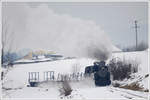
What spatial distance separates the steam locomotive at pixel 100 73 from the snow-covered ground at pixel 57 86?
0.18 ft

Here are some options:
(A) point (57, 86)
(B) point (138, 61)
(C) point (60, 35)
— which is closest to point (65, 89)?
(A) point (57, 86)

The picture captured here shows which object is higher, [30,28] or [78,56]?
[30,28]

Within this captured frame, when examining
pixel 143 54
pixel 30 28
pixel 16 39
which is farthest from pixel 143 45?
pixel 16 39

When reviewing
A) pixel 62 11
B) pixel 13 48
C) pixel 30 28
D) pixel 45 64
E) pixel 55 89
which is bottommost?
pixel 55 89

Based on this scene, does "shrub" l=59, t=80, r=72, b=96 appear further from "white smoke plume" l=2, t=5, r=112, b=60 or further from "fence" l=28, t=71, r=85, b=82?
"white smoke plume" l=2, t=5, r=112, b=60

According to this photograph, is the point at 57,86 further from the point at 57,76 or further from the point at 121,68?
the point at 121,68

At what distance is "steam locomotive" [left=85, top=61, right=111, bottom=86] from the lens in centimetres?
250

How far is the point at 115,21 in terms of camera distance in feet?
8.51

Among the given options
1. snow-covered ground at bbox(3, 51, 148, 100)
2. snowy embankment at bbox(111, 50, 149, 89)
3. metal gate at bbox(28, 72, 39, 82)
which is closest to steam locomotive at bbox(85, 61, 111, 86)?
snow-covered ground at bbox(3, 51, 148, 100)

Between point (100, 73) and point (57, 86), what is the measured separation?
0.57 meters

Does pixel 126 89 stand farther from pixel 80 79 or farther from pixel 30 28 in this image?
pixel 30 28

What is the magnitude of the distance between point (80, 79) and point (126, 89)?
583 millimetres

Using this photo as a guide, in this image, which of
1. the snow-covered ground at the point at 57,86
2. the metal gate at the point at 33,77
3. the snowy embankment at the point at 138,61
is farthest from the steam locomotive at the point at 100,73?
the metal gate at the point at 33,77

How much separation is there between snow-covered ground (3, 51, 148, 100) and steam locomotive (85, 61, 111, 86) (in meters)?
0.05
